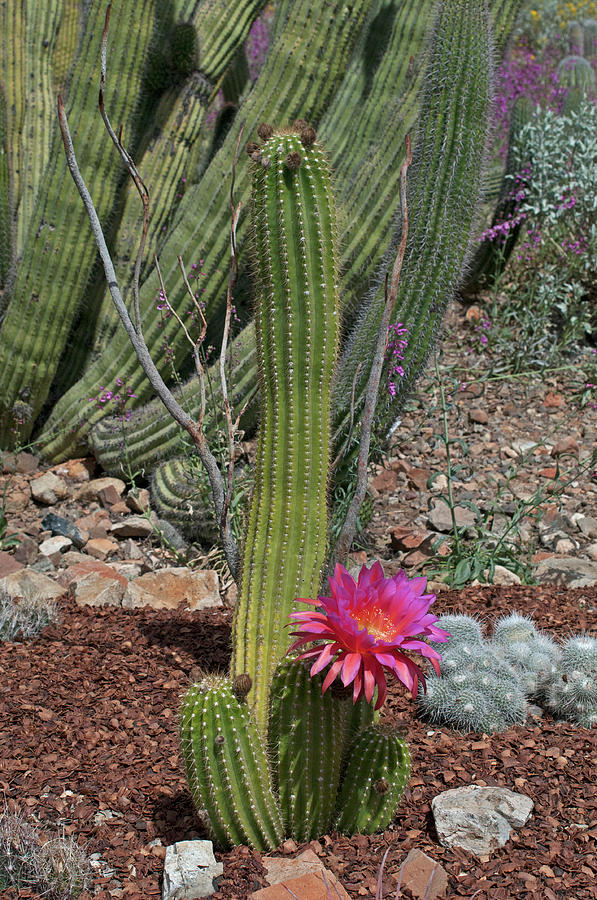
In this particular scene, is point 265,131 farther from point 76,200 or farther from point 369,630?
point 76,200

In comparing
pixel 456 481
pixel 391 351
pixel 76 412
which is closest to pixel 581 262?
pixel 456 481

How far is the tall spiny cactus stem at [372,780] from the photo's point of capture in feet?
6.60

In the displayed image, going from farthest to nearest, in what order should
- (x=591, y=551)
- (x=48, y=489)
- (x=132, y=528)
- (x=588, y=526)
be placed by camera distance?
(x=48, y=489), (x=132, y=528), (x=588, y=526), (x=591, y=551)

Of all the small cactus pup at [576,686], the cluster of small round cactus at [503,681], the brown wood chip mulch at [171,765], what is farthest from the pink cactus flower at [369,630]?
the small cactus pup at [576,686]

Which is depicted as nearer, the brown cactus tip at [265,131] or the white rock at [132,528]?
the brown cactus tip at [265,131]

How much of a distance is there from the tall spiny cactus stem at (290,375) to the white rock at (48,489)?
2.75 m

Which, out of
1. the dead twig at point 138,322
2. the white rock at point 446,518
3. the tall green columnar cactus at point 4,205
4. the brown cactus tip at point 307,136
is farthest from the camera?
the tall green columnar cactus at point 4,205

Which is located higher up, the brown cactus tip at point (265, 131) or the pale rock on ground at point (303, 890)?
the brown cactus tip at point (265, 131)

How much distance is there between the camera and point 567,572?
378 centimetres

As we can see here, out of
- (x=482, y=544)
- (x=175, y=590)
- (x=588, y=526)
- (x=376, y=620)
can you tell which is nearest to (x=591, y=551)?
(x=588, y=526)

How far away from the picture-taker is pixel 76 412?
16.6 feet

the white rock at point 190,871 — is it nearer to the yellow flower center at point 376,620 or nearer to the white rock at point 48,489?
the yellow flower center at point 376,620

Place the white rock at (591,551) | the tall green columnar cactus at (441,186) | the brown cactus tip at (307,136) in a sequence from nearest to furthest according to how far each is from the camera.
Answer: the brown cactus tip at (307,136), the tall green columnar cactus at (441,186), the white rock at (591,551)

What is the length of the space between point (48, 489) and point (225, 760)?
10.5 ft
